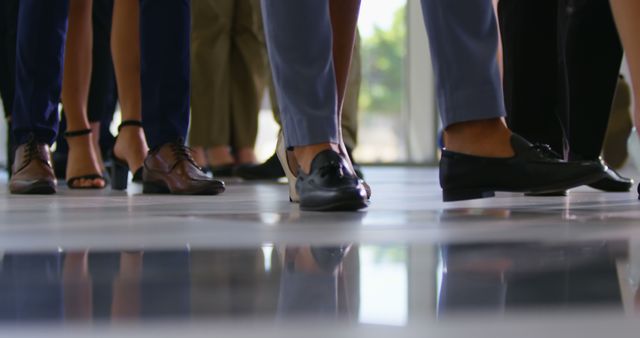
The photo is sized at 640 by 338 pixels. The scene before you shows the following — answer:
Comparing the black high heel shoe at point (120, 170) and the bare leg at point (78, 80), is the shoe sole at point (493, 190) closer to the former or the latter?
the black high heel shoe at point (120, 170)

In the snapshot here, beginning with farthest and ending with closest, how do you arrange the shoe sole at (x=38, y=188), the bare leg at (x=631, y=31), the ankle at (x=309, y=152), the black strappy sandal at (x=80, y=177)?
the black strappy sandal at (x=80, y=177)
the shoe sole at (x=38, y=188)
the bare leg at (x=631, y=31)
the ankle at (x=309, y=152)

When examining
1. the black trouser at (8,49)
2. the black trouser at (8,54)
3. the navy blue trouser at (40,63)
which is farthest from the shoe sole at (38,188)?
the black trouser at (8,49)

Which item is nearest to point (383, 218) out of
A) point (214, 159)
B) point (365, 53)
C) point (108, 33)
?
point (108, 33)

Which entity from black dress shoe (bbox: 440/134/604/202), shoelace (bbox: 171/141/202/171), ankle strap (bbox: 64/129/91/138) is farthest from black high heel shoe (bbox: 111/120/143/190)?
black dress shoe (bbox: 440/134/604/202)

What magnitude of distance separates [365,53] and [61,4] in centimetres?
365

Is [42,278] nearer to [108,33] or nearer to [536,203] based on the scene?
[536,203]

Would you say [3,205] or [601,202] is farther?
[3,205]

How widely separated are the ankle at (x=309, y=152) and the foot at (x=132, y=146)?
875 mm

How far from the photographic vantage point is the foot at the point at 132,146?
7.23 feet

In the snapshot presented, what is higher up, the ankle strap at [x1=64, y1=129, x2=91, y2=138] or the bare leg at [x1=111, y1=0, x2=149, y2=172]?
the bare leg at [x1=111, y1=0, x2=149, y2=172]

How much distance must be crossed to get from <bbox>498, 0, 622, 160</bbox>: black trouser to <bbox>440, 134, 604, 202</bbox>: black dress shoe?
53 centimetres

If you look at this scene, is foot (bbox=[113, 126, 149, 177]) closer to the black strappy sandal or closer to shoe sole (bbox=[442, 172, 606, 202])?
Answer: the black strappy sandal

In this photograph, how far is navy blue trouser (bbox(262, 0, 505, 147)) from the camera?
1.28 m

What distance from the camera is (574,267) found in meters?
0.73
